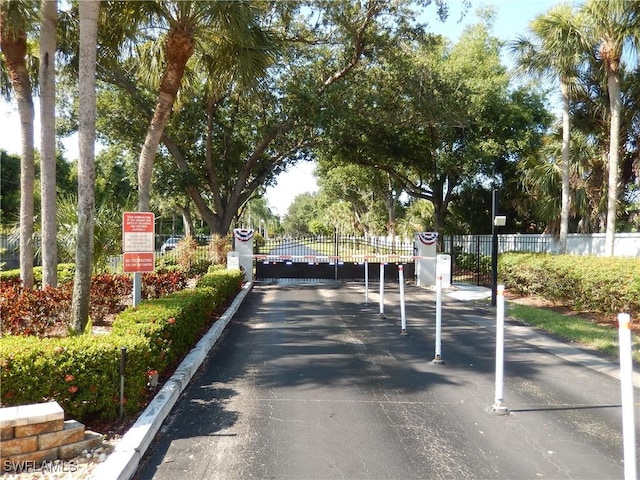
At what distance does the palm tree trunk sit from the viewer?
9.56 meters

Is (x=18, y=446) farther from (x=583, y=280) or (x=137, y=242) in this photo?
(x=583, y=280)

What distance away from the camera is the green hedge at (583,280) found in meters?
10.4

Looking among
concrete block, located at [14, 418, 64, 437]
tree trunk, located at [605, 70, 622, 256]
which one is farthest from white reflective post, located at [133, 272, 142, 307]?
tree trunk, located at [605, 70, 622, 256]

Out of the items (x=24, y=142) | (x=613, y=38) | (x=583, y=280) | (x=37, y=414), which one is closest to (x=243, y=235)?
(x=24, y=142)

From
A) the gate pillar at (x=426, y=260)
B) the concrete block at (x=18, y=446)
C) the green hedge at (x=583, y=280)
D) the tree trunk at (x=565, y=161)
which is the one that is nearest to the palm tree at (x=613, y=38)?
the tree trunk at (x=565, y=161)

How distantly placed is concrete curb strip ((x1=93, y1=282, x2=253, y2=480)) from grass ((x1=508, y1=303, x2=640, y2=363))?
622 cm

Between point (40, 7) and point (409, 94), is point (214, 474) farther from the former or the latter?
point (409, 94)

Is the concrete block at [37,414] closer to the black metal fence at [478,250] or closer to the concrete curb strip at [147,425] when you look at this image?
the concrete curb strip at [147,425]

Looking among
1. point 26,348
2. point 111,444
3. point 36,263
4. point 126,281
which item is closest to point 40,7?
point 126,281

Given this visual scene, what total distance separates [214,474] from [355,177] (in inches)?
1119

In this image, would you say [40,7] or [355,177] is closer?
[40,7]

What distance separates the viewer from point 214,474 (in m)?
3.80

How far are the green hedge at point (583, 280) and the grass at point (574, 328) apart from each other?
588 mm

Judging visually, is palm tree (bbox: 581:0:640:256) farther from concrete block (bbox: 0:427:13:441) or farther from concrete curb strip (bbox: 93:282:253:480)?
concrete block (bbox: 0:427:13:441)
